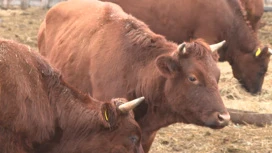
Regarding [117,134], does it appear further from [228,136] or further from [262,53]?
[262,53]

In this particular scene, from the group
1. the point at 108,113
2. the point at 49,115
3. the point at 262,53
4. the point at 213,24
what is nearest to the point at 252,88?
the point at 262,53

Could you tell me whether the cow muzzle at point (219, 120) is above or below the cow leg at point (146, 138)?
above

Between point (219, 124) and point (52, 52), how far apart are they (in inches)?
110

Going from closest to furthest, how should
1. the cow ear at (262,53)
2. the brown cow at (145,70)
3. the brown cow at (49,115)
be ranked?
the brown cow at (49,115)
the brown cow at (145,70)
the cow ear at (262,53)

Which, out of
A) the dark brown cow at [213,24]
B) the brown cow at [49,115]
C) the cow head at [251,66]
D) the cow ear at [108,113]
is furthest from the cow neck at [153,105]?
the cow head at [251,66]

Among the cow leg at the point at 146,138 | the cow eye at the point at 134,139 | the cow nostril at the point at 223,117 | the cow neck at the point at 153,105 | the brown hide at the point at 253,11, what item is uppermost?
the cow eye at the point at 134,139

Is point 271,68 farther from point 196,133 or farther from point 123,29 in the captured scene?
point 123,29

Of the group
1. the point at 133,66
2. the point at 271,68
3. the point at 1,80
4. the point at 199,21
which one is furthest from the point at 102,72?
the point at 271,68

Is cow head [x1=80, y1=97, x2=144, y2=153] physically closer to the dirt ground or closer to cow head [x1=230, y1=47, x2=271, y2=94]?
the dirt ground

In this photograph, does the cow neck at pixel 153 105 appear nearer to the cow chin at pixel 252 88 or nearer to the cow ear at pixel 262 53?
the cow ear at pixel 262 53

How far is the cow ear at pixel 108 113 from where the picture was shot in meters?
6.24

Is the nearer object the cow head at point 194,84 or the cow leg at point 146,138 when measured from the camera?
the cow head at point 194,84

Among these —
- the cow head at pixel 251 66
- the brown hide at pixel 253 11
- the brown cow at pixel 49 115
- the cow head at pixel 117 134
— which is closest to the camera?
the brown cow at pixel 49 115

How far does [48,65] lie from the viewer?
6590 millimetres
